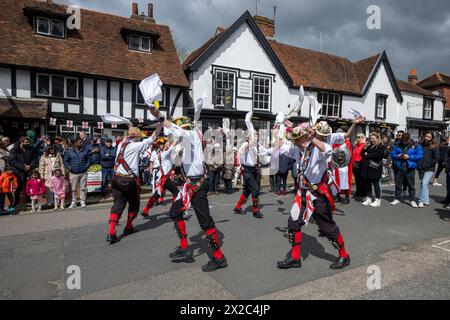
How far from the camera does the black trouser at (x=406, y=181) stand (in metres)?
7.76

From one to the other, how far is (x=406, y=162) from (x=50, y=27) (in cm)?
1535

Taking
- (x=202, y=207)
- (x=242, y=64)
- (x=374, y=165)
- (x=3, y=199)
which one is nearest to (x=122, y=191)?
(x=202, y=207)

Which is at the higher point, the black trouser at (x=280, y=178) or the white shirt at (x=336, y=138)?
the white shirt at (x=336, y=138)

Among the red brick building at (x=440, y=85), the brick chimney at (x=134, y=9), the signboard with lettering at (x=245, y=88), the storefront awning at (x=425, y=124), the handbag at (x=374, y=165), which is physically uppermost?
the brick chimney at (x=134, y=9)

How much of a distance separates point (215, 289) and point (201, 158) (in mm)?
1662

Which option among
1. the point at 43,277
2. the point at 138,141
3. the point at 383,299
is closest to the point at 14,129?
the point at 138,141

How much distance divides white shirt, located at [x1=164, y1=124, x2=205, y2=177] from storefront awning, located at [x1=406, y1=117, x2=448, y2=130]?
25068 mm

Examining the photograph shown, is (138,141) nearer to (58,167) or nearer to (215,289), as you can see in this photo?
(215,289)

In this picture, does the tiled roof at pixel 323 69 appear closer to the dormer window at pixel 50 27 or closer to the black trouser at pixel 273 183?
the black trouser at pixel 273 183

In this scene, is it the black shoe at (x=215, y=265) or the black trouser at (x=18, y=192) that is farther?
the black trouser at (x=18, y=192)

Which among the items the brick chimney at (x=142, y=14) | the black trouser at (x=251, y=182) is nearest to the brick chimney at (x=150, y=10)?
the brick chimney at (x=142, y=14)

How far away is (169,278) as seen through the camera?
145 inches

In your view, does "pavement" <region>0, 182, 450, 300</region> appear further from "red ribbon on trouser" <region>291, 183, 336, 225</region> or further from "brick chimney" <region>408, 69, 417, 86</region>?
"brick chimney" <region>408, 69, 417, 86</region>

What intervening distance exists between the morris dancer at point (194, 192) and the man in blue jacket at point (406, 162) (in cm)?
591
